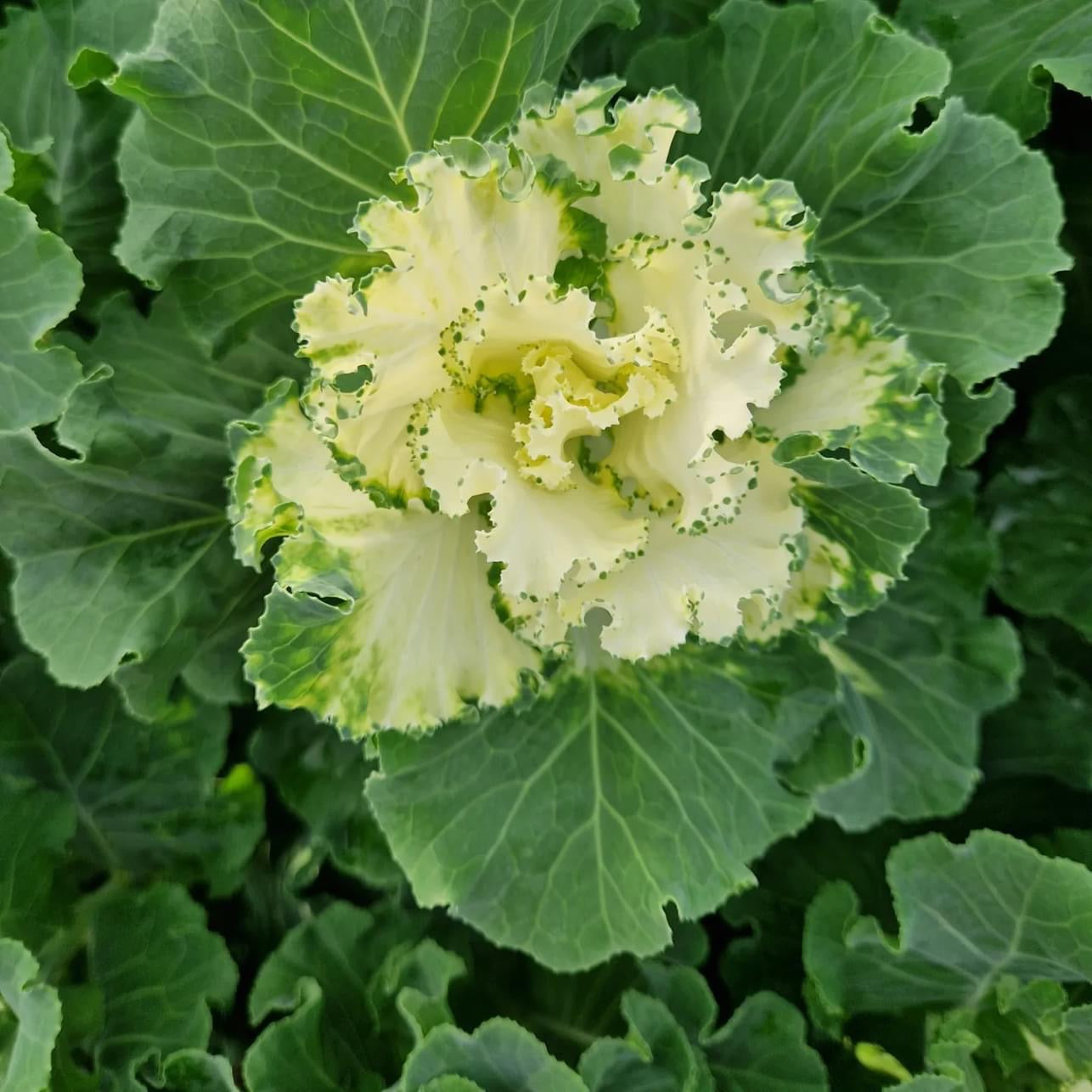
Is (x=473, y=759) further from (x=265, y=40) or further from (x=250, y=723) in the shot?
(x=265, y=40)

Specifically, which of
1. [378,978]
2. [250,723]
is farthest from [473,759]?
[250,723]

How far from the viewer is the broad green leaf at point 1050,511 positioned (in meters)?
1.16

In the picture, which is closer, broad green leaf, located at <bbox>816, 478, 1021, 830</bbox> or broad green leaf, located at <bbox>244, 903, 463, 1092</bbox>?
broad green leaf, located at <bbox>244, 903, 463, 1092</bbox>

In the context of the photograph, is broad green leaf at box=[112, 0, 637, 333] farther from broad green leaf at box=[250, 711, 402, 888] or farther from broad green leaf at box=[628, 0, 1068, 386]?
broad green leaf at box=[250, 711, 402, 888]

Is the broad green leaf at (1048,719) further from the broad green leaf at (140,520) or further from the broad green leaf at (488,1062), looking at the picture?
the broad green leaf at (140,520)

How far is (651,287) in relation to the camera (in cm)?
78

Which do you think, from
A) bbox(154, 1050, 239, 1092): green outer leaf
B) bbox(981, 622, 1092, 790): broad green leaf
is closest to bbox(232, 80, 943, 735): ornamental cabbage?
bbox(154, 1050, 239, 1092): green outer leaf

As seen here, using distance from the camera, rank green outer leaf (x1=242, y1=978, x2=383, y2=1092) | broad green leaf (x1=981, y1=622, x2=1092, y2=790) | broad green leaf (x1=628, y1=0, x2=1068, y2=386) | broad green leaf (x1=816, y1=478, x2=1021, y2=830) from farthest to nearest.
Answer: broad green leaf (x1=981, y1=622, x2=1092, y2=790), broad green leaf (x1=816, y1=478, x2=1021, y2=830), green outer leaf (x1=242, y1=978, x2=383, y2=1092), broad green leaf (x1=628, y1=0, x2=1068, y2=386)

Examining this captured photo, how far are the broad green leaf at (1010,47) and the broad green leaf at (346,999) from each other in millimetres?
888

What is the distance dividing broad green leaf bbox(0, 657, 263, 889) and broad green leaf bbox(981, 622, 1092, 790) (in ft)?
2.63

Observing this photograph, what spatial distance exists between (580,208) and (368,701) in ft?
1.24

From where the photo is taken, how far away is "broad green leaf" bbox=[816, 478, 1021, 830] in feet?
3.52

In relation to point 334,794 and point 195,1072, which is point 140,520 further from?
point 195,1072

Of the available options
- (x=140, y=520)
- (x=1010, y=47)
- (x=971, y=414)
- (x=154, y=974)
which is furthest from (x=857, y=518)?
(x=154, y=974)
